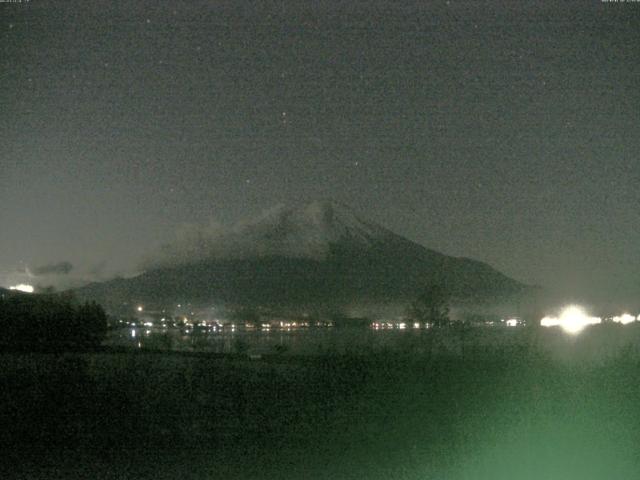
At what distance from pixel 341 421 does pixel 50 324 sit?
3142 centimetres

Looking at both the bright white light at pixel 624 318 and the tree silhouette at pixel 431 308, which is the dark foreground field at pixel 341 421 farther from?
the bright white light at pixel 624 318

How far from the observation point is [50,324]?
42.5 m

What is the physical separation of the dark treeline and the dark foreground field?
22469 mm

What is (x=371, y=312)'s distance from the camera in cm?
12094

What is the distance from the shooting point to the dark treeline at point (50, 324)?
133ft

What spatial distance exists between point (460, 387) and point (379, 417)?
221cm

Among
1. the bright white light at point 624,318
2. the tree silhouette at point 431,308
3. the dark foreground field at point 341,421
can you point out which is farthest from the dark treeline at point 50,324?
the bright white light at point 624,318

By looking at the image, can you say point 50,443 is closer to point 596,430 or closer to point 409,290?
point 596,430

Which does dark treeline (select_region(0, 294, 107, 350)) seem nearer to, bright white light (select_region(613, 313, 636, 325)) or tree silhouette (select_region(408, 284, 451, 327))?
tree silhouette (select_region(408, 284, 451, 327))

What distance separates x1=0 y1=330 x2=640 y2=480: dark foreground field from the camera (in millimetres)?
11461

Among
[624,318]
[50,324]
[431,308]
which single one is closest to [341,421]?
[50,324]

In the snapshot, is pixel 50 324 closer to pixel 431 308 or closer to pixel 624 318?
pixel 431 308

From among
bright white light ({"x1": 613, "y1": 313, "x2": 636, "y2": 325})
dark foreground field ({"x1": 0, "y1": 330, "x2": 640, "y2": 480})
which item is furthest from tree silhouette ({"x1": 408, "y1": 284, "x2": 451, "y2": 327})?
dark foreground field ({"x1": 0, "y1": 330, "x2": 640, "y2": 480})

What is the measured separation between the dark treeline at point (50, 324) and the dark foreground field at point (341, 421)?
2247cm
